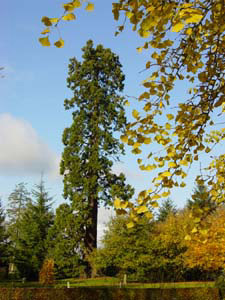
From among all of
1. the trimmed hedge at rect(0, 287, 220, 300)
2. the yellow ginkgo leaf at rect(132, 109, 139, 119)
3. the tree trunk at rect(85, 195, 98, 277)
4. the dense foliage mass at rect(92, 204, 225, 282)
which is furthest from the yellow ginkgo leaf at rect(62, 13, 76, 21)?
the tree trunk at rect(85, 195, 98, 277)

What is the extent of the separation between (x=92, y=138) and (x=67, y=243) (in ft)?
21.8

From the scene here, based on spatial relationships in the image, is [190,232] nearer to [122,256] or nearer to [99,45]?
[122,256]

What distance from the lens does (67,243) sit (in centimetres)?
2098

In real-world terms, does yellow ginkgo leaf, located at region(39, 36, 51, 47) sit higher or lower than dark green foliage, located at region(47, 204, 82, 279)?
lower

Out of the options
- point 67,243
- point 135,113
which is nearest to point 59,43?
point 135,113

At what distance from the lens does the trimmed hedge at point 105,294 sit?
1112 cm

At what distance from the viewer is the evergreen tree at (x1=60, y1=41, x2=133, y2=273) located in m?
21.6

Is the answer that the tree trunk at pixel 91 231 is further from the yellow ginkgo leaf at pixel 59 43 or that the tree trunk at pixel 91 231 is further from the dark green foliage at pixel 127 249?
the yellow ginkgo leaf at pixel 59 43

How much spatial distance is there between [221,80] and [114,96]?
2221 cm

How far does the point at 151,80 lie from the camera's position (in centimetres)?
227

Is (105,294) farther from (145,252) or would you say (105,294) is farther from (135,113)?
(135,113)

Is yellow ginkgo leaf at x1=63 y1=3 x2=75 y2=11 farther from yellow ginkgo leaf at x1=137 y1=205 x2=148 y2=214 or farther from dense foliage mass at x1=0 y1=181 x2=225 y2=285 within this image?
dense foliage mass at x1=0 y1=181 x2=225 y2=285

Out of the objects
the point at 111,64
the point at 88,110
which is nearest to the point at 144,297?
the point at 88,110

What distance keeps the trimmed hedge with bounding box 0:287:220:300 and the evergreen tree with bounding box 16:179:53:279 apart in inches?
521
